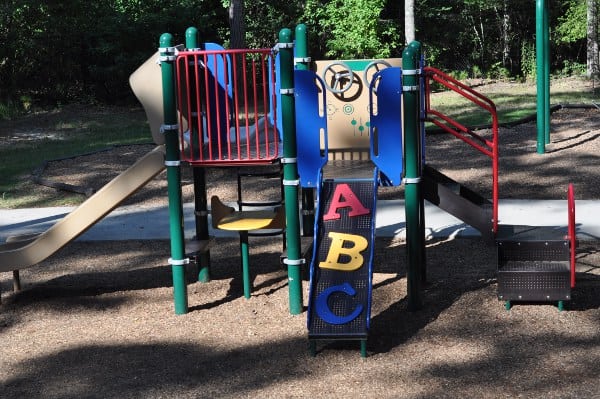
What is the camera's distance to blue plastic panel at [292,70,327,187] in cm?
675

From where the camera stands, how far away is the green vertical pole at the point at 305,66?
23.4 ft

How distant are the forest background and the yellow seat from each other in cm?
1555

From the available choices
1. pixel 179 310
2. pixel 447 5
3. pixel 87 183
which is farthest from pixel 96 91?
pixel 179 310

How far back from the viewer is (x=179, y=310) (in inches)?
279

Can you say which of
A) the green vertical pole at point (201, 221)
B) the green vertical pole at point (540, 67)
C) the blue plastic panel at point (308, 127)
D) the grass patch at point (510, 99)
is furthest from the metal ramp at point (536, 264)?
the grass patch at point (510, 99)

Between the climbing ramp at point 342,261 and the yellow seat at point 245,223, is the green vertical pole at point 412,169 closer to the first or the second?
the climbing ramp at point 342,261

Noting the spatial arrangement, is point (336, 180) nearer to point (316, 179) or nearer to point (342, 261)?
point (316, 179)

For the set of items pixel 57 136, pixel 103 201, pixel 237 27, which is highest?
pixel 237 27

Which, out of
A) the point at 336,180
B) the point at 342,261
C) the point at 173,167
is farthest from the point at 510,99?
the point at 342,261

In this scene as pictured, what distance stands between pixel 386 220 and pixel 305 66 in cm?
272

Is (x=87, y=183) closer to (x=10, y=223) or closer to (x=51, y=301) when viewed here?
(x=10, y=223)

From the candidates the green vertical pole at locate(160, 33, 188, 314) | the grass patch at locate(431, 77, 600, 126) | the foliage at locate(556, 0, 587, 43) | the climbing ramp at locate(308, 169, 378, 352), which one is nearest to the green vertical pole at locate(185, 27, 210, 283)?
the green vertical pole at locate(160, 33, 188, 314)

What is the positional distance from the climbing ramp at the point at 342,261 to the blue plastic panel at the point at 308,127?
196 millimetres

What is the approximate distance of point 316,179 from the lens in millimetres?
6855
